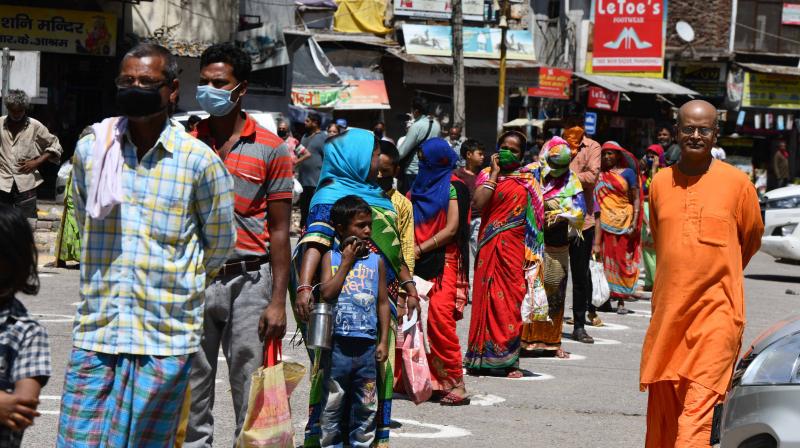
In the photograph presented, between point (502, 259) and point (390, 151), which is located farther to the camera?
point (502, 259)

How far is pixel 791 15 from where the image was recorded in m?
41.4

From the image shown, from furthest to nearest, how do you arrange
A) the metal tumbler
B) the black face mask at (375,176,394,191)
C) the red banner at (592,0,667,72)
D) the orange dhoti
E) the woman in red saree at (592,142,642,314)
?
the red banner at (592,0,667,72) < the woman in red saree at (592,142,642,314) < the black face mask at (375,176,394,191) < the metal tumbler < the orange dhoti

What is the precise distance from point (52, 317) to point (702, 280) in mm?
6941

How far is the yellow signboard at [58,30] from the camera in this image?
74.9 ft

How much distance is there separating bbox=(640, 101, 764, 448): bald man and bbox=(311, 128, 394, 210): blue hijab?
1.48 meters

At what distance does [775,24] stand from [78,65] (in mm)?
25397

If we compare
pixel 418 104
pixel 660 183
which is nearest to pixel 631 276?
pixel 418 104

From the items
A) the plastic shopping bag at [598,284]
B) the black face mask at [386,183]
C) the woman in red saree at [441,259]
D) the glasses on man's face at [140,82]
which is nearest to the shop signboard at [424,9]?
the plastic shopping bag at [598,284]

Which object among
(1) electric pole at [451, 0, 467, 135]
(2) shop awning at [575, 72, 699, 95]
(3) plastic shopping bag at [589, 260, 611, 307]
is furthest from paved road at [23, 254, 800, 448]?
(2) shop awning at [575, 72, 699, 95]

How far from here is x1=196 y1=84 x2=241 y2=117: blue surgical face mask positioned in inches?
216

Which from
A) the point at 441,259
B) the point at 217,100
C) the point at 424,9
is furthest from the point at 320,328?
the point at 424,9

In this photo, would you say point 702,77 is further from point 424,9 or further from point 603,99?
point 424,9

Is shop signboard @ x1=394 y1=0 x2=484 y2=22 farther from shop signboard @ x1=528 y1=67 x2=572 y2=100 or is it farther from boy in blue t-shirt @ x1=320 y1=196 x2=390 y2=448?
boy in blue t-shirt @ x1=320 y1=196 x2=390 y2=448

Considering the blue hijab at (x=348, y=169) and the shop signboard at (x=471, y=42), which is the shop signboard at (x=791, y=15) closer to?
the shop signboard at (x=471, y=42)
